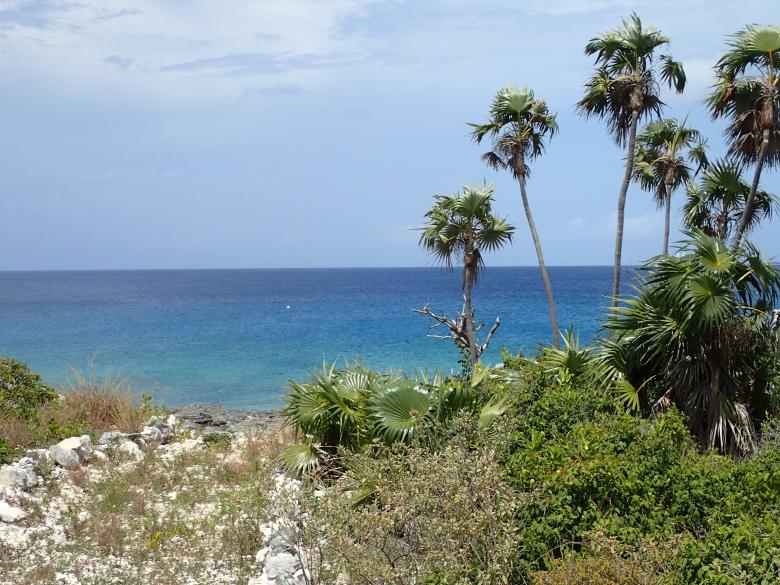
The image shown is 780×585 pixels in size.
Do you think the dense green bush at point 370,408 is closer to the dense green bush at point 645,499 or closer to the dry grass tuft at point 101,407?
the dense green bush at point 645,499

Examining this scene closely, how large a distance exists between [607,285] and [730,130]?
112m

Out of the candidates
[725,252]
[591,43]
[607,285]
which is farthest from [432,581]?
[607,285]

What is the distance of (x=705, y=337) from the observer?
30.7 ft

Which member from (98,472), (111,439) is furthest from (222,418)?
(98,472)

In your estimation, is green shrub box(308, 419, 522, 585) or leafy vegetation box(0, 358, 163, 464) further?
leafy vegetation box(0, 358, 163, 464)

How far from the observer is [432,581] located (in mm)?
5742

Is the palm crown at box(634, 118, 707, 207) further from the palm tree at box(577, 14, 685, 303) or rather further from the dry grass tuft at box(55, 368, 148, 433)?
the dry grass tuft at box(55, 368, 148, 433)

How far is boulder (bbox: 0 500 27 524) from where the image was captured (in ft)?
28.3

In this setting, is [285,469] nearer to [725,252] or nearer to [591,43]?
[725,252]

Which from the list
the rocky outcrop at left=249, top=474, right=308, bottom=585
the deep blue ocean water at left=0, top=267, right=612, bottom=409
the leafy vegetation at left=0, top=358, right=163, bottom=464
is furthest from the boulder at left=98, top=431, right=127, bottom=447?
the deep blue ocean water at left=0, top=267, right=612, bottom=409

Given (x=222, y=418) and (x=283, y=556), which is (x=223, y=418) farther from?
(x=283, y=556)

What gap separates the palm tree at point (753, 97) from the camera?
14.8 meters

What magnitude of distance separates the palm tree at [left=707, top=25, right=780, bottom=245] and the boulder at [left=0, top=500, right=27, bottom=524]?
12756 mm

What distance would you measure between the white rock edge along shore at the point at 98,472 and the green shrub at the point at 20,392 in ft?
6.43
